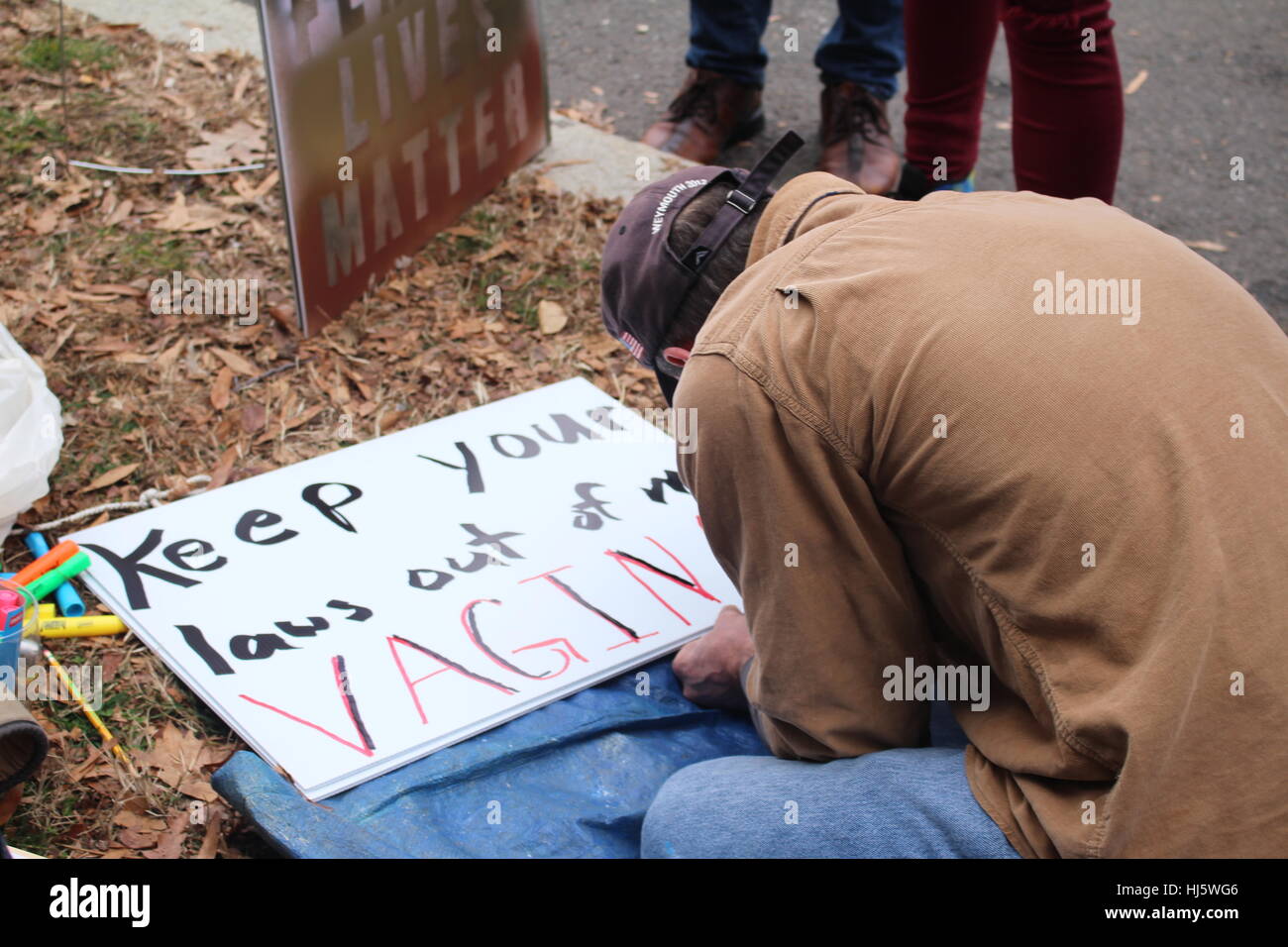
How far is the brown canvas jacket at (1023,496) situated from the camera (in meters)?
1.22

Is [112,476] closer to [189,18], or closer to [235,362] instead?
[235,362]

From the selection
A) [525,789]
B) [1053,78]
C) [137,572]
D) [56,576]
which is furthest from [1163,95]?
[56,576]

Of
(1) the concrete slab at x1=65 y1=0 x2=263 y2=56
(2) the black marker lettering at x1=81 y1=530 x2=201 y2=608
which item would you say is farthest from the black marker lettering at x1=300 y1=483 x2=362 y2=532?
(1) the concrete slab at x1=65 y1=0 x2=263 y2=56

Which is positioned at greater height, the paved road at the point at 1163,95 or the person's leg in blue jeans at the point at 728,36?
the person's leg in blue jeans at the point at 728,36

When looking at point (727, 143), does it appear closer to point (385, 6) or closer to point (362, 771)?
point (385, 6)

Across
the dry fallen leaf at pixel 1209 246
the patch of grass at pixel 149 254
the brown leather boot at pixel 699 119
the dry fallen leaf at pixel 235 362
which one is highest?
the brown leather boot at pixel 699 119

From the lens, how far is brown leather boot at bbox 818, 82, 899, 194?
146 inches

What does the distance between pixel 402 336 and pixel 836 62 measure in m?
1.74

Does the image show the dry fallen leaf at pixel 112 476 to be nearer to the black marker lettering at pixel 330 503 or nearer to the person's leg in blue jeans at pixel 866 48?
the black marker lettering at pixel 330 503

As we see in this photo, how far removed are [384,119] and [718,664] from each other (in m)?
1.74

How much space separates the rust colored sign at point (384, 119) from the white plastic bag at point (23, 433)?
64 cm

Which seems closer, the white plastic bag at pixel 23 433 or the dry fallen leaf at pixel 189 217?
the white plastic bag at pixel 23 433

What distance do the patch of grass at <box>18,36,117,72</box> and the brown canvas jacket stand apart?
3.34 meters

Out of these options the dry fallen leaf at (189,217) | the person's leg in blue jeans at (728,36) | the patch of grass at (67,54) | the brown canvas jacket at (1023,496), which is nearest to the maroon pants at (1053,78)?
the person's leg in blue jeans at (728,36)
